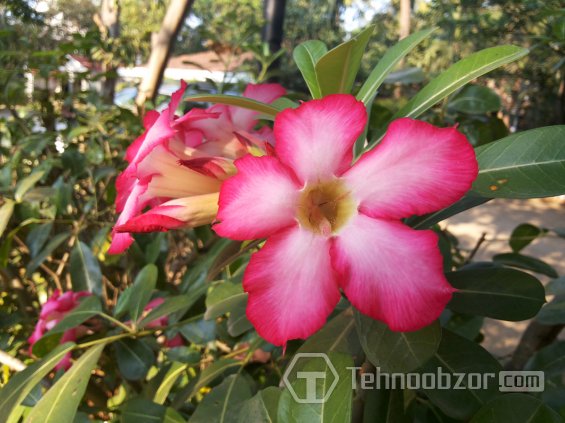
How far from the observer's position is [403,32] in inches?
381

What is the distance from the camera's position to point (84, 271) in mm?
976

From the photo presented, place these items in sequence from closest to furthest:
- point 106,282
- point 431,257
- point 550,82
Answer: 1. point 431,257
2. point 106,282
3. point 550,82

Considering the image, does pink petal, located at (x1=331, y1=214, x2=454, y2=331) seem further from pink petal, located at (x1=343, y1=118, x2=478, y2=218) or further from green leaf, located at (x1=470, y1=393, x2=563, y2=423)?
green leaf, located at (x1=470, y1=393, x2=563, y2=423)

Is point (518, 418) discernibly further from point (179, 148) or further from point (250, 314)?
point (179, 148)

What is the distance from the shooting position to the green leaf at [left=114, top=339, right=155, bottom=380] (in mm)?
757

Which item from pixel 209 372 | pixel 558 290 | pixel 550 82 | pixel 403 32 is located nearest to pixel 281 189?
pixel 209 372

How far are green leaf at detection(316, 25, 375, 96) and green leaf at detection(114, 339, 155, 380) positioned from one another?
508 millimetres

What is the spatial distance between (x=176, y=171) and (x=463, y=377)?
37 centimetres

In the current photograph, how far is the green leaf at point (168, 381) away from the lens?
81 centimetres

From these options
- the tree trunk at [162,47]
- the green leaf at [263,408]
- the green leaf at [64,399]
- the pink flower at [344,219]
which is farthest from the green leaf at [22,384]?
the tree trunk at [162,47]

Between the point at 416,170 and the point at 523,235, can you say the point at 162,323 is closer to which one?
the point at 416,170

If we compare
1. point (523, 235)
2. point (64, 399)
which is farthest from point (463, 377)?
point (523, 235)

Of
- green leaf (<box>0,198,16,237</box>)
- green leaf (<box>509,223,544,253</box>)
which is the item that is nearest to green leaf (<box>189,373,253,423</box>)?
green leaf (<box>0,198,16,237</box>)

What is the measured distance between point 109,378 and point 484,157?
976 millimetres
